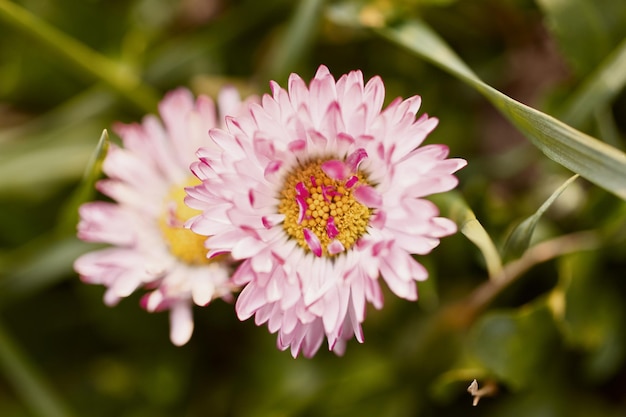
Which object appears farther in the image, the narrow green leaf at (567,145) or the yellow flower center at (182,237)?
the yellow flower center at (182,237)

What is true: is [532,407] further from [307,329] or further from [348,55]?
[348,55]

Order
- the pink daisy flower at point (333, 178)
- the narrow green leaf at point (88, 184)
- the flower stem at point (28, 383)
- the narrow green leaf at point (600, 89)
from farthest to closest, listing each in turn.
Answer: the flower stem at point (28, 383)
the narrow green leaf at point (600, 89)
the narrow green leaf at point (88, 184)
the pink daisy flower at point (333, 178)

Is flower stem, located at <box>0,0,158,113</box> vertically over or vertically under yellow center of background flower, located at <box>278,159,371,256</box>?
over

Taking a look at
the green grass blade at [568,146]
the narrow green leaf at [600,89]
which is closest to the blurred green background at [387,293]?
the narrow green leaf at [600,89]

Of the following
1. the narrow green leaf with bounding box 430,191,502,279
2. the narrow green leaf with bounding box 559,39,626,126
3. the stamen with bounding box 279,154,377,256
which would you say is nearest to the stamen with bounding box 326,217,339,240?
the stamen with bounding box 279,154,377,256

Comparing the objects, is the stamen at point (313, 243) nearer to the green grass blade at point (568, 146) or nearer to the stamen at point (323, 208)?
the stamen at point (323, 208)

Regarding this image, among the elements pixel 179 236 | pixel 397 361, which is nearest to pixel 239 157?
pixel 179 236

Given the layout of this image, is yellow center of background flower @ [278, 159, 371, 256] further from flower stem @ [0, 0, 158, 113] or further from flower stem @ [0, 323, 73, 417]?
flower stem @ [0, 323, 73, 417]
